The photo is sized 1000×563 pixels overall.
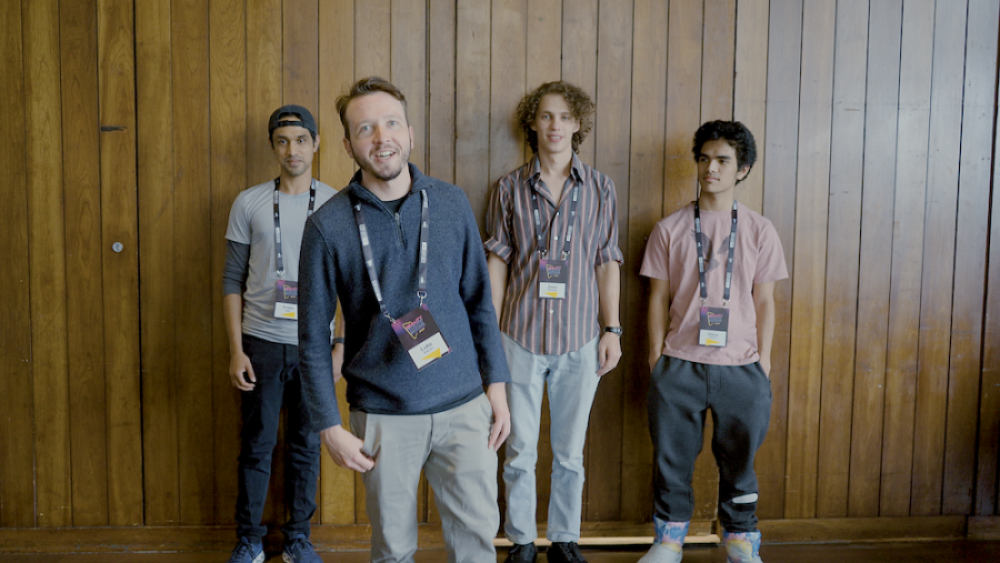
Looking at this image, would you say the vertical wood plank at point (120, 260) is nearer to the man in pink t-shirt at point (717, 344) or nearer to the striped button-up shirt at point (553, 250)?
the striped button-up shirt at point (553, 250)

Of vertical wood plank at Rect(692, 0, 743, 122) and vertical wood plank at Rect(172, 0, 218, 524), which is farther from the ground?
vertical wood plank at Rect(692, 0, 743, 122)

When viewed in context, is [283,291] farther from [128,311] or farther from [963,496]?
[963,496]

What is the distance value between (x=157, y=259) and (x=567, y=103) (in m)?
1.81

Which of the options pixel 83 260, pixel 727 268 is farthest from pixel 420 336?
pixel 83 260

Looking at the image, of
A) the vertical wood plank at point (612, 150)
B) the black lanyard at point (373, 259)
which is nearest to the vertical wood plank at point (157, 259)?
the black lanyard at point (373, 259)

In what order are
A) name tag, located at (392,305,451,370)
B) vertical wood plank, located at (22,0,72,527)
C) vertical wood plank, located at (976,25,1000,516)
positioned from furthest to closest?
1. vertical wood plank, located at (976,25,1000,516)
2. vertical wood plank, located at (22,0,72,527)
3. name tag, located at (392,305,451,370)

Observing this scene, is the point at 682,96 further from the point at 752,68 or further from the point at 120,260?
the point at 120,260

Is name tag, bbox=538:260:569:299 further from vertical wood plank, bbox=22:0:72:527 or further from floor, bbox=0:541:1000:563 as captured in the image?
vertical wood plank, bbox=22:0:72:527

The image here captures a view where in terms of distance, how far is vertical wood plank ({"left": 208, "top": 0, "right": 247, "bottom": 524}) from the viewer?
258 cm

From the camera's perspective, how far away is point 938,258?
2.81 metres

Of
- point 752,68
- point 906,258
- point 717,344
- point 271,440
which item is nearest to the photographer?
point 717,344

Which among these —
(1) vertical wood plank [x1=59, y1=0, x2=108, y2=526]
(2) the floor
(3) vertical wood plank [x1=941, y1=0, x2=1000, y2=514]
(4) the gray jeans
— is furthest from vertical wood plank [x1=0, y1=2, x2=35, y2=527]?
(3) vertical wood plank [x1=941, y1=0, x2=1000, y2=514]

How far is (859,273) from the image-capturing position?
279 cm

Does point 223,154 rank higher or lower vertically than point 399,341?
higher
